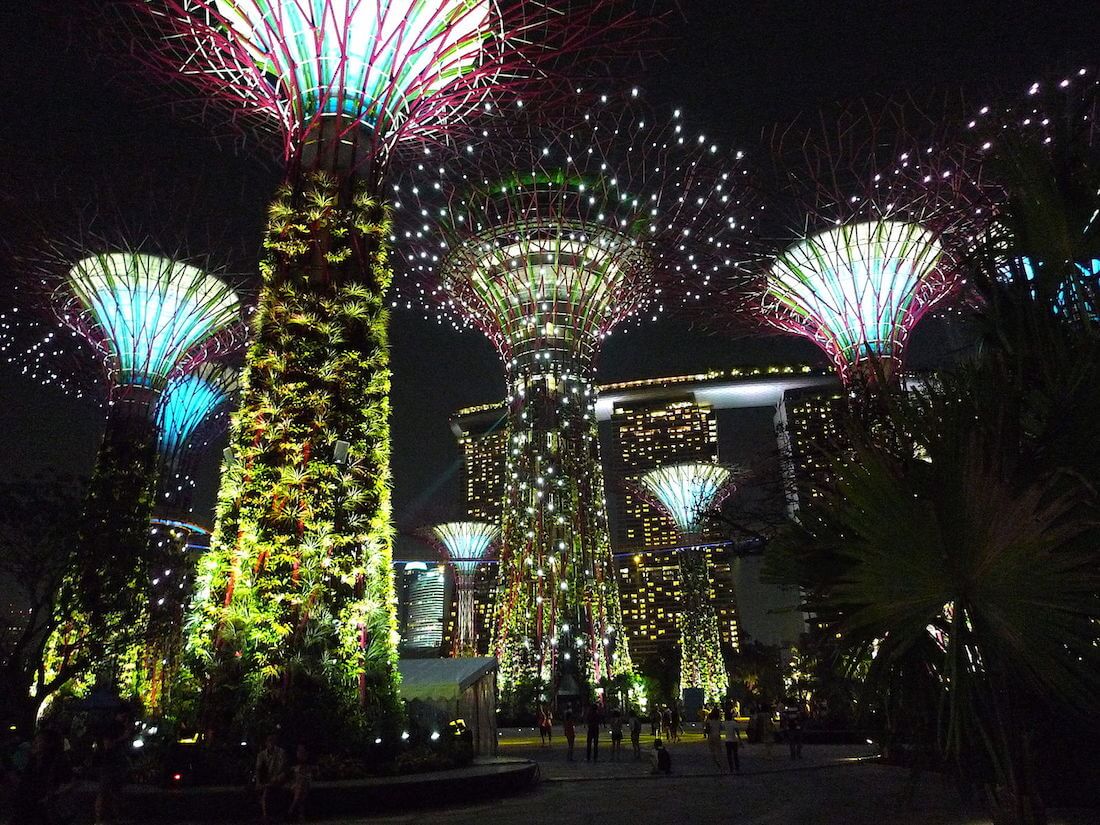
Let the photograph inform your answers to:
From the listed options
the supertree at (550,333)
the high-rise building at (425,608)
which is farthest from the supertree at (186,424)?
the high-rise building at (425,608)

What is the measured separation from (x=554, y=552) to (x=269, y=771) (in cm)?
1744

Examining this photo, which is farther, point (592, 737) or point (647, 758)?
point (647, 758)

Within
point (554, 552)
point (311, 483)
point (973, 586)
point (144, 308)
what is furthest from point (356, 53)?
point (554, 552)

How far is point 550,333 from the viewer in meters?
25.6

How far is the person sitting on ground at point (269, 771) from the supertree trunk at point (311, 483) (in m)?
1.04

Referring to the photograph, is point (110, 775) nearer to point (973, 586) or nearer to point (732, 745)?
point (973, 586)

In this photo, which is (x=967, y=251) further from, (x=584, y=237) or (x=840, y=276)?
(x=584, y=237)

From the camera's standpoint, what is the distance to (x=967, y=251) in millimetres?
4562

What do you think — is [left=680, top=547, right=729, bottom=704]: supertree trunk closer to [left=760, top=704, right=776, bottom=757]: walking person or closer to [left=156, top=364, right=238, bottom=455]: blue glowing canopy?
[left=760, top=704, right=776, bottom=757]: walking person

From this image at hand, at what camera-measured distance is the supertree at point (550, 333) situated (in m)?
24.7

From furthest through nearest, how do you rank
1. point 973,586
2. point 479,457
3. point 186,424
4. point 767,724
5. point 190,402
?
point 479,457 < point 186,424 < point 190,402 < point 767,724 < point 973,586

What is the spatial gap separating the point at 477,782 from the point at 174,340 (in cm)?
1849

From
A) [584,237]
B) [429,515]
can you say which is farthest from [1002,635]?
[429,515]

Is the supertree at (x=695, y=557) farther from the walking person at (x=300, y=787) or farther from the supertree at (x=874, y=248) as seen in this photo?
the walking person at (x=300, y=787)
